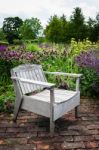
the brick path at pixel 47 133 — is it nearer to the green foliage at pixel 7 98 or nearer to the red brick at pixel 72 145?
the red brick at pixel 72 145

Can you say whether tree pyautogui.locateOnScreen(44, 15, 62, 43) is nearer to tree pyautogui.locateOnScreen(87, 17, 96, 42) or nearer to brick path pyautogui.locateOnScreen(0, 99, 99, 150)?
tree pyautogui.locateOnScreen(87, 17, 96, 42)

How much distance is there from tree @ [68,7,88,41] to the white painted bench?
32.8 meters

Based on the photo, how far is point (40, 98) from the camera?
4.35 metres

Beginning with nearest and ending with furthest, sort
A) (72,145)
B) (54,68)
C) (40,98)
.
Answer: (72,145)
(40,98)
(54,68)

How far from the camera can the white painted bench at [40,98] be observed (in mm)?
3992

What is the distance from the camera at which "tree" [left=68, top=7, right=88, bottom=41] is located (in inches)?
1491

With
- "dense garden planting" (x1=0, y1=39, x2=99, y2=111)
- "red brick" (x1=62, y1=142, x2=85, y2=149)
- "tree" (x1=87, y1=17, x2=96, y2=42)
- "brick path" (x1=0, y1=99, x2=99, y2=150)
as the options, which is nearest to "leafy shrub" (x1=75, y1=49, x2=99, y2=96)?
"dense garden planting" (x1=0, y1=39, x2=99, y2=111)

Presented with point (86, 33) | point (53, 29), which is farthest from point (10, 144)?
point (86, 33)

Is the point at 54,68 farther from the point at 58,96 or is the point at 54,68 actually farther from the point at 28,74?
the point at 58,96

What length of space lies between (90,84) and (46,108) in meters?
2.34

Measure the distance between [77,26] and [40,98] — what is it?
35.8 meters

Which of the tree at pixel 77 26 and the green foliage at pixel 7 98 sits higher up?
the tree at pixel 77 26

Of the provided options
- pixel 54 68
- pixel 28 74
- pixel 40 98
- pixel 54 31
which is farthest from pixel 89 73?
pixel 54 31

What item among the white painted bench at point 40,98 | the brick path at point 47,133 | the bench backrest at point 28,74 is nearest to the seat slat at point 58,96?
the white painted bench at point 40,98
